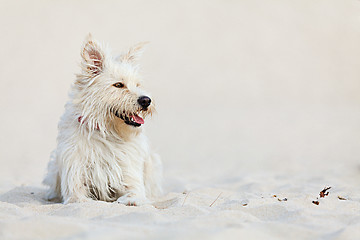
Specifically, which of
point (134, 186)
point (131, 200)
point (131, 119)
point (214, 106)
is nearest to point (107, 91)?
point (131, 119)

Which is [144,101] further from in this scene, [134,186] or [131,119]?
[134,186]

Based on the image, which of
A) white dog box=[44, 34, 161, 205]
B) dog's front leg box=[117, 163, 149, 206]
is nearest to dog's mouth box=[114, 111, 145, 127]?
white dog box=[44, 34, 161, 205]

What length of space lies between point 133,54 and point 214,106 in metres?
18.8

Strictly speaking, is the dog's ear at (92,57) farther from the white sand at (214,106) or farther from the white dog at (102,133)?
the white sand at (214,106)

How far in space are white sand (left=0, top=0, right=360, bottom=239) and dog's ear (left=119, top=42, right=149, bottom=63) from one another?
0.85 m

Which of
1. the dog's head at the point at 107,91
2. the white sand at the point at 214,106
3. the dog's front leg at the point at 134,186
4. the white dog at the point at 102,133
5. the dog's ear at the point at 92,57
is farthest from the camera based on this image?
the dog's ear at the point at 92,57

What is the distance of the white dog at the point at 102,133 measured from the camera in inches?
159

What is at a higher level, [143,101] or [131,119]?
[143,101]

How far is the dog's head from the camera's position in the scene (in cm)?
416

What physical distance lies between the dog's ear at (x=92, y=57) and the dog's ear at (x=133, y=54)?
350mm

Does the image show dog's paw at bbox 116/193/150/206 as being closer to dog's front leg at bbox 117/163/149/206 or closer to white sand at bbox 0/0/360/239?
dog's front leg at bbox 117/163/149/206

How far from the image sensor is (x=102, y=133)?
417cm

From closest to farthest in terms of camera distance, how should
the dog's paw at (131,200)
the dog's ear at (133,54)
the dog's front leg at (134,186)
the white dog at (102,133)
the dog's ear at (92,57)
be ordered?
the dog's paw at (131,200)
the dog's front leg at (134,186)
the white dog at (102,133)
the dog's ear at (92,57)
the dog's ear at (133,54)

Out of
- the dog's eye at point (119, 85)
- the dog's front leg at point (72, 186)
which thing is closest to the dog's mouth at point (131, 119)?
the dog's eye at point (119, 85)
